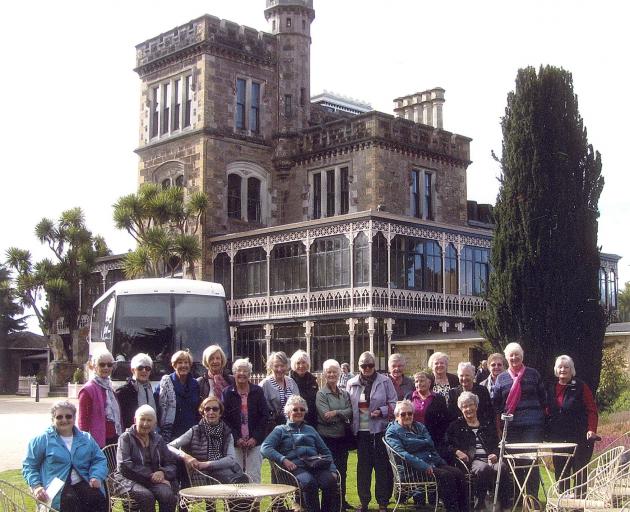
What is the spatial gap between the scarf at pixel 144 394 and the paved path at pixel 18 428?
647cm

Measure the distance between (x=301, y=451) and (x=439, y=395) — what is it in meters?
1.85

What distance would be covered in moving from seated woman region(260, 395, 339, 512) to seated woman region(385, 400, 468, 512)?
2.54 feet

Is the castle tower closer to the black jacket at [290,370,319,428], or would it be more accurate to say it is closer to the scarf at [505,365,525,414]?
the black jacket at [290,370,319,428]

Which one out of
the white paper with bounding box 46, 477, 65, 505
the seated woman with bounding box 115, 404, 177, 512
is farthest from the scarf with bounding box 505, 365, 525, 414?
the white paper with bounding box 46, 477, 65, 505

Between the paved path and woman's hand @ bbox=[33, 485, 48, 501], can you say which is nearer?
woman's hand @ bbox=[33, 485, 48, 501]

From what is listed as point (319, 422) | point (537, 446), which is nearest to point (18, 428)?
point (319, 422)

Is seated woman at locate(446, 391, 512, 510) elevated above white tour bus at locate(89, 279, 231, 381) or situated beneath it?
situated beneath

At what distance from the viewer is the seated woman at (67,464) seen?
25.7 ft

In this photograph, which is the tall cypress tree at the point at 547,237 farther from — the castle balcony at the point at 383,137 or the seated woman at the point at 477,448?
the castle balcony at the point at 383,137

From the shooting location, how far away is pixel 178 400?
32.9 feet

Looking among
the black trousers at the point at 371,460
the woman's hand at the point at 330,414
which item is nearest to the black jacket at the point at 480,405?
the black trousers at the point at 371,460

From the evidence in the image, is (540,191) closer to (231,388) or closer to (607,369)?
(607,369)

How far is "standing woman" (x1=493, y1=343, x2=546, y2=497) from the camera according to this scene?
10117 millimetres

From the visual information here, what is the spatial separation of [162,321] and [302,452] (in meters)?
10.8
